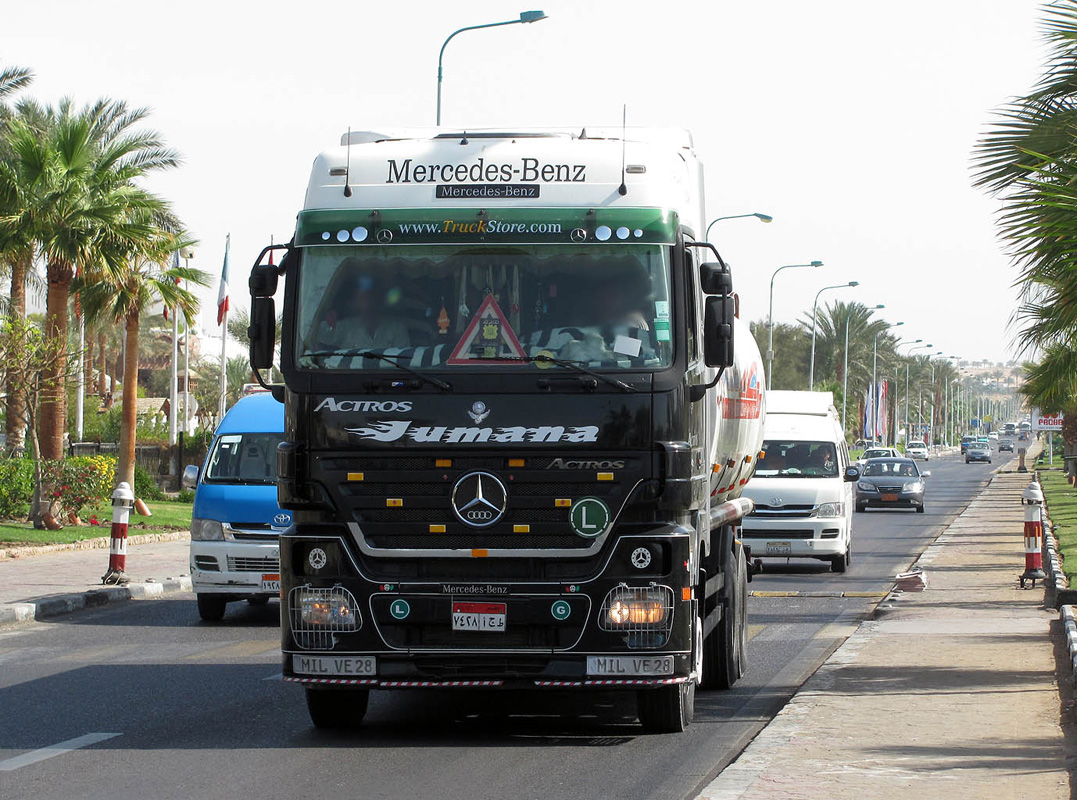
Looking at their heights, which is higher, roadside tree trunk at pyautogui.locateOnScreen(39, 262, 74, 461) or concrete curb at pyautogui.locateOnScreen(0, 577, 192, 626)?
roadside tree trunk at pyautogui.locateOnScreen(39, 262, 74, 461)

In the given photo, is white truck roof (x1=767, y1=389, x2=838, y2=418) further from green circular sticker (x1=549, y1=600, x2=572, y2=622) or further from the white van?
green circular sticker (x1=549, y1=600, x2=572, y2=622)

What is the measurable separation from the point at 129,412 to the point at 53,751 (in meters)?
24.0

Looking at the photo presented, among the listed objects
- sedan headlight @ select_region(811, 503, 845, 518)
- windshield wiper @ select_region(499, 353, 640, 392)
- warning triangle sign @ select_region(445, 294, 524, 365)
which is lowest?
sedan headlight @ select_region(811, 503, 845, 518)

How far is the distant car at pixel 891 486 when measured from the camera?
145 feet

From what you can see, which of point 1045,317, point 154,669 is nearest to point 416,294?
point 154,669

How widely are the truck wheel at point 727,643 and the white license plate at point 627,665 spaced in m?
2.65

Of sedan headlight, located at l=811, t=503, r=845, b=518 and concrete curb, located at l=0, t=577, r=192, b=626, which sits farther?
sedan headlight, located at l=811, t=503, r=845, b=518

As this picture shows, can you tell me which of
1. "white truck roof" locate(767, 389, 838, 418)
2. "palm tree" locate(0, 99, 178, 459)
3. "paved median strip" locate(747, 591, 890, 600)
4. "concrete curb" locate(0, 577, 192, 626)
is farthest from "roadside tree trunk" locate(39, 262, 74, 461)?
"paved median strip" locate(747, 591, 890, 600)

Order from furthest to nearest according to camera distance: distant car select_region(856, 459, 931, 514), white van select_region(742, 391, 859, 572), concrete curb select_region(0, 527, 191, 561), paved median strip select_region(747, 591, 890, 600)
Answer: distant car select_region(856, 459, 931, 514) < concrete curb select_region(0, 527, 191, 561) < white van select_region(742, 391, 859, 572) < paved median strip select_region(747, 591, 890, 600)

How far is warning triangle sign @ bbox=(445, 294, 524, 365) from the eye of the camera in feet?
29.0

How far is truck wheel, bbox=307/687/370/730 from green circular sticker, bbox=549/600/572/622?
60.7 inches

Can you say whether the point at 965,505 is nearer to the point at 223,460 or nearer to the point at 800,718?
the point at 223,460

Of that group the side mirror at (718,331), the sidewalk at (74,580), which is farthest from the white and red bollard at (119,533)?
the side mirror at (718,331)

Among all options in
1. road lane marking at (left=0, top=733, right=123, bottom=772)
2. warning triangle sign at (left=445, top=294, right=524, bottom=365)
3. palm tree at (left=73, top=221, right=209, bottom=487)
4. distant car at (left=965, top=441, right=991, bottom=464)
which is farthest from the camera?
distant car at (left=965, top=441, right=991, bottom=464)
